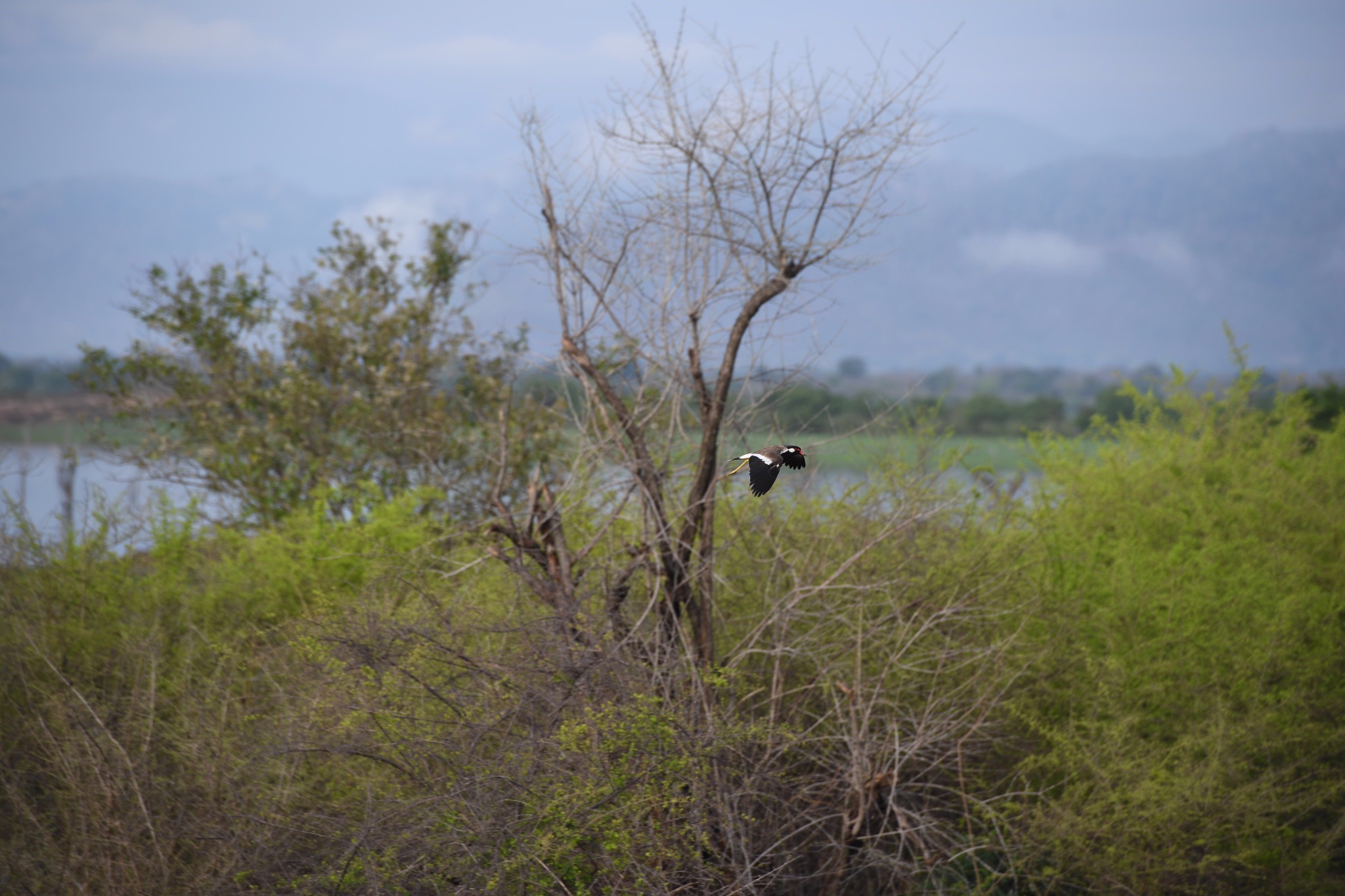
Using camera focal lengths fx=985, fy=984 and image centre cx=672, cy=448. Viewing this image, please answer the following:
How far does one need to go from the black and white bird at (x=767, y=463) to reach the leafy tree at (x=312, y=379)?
634 cm

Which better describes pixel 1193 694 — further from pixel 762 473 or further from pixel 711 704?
pixel 762 473

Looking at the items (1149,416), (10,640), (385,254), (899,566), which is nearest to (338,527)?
(10,640)

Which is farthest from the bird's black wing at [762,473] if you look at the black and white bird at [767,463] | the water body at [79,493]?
the water body at [79,493]

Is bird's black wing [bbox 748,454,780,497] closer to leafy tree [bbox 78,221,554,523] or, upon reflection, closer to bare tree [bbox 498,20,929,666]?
bare tree [bbox 498,20,929,666]

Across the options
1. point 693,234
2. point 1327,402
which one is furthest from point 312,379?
point 1327,402

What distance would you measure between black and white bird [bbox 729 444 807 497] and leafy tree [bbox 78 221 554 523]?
6337 millimetres

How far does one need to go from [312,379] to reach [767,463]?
8068 millimetres

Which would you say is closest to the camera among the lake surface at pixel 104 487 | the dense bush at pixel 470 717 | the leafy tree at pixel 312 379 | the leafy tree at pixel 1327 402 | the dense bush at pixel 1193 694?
the dense bush at pixel 470 717

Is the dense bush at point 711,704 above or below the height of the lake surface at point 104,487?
below

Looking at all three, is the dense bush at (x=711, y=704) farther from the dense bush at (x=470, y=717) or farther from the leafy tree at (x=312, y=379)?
the leafy tree at (x=312, y=379)

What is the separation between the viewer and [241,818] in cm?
371

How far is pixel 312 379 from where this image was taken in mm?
9711

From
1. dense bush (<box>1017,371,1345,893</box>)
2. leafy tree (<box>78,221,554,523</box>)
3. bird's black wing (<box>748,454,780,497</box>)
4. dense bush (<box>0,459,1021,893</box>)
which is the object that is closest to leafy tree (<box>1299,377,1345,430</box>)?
dense bush (<box>1017,371,1345,893</box>)

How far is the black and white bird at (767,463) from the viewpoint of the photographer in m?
2.59
